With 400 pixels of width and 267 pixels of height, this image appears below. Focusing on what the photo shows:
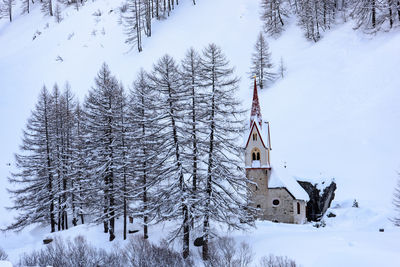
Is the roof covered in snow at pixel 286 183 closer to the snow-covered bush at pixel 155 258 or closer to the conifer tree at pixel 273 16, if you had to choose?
the snow-covered bush at pixel 155 258

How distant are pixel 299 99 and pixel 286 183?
11.6m

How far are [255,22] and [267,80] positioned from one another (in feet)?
47.3

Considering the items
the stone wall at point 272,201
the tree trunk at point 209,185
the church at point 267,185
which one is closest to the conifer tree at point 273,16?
the church at point 267,185

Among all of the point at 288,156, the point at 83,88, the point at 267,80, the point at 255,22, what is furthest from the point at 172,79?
the point at 255,22

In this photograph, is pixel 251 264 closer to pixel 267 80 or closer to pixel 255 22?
pixel 267 80

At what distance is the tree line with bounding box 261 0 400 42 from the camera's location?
3584 cm

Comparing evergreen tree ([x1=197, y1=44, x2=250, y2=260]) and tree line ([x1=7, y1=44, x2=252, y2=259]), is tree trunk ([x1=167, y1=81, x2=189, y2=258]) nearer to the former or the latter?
tree line ([x1=7, y1=44, x2=252, y2=259])

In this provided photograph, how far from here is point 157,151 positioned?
49.8 ft

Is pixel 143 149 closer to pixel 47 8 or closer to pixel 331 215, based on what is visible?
pixel 331 215

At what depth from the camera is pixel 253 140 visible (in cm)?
2494

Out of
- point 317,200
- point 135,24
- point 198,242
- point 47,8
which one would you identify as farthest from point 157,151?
point 47,8

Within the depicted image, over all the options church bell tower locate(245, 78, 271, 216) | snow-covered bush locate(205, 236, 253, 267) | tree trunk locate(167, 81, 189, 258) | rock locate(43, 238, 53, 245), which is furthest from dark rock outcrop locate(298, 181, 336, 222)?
rock locate(43, 238, 53, 245)

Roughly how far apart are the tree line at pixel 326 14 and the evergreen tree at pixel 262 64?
21.9 ft

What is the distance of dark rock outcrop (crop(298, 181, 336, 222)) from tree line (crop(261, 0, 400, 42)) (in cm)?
2187
